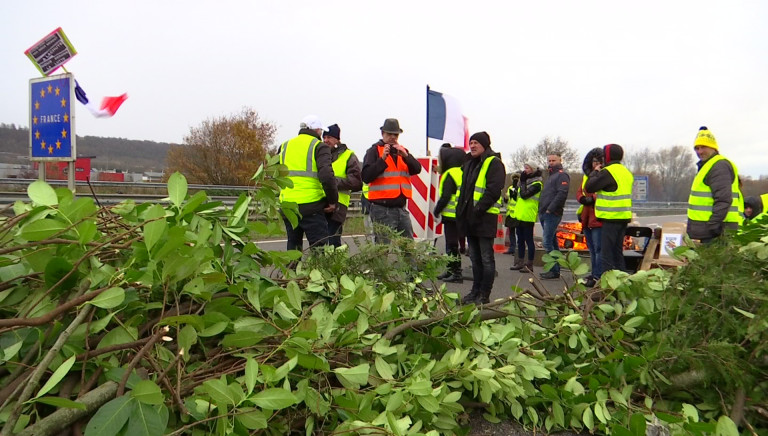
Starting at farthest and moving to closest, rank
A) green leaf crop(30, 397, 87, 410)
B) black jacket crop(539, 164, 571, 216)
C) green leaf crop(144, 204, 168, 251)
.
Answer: black jacket crop(539, 164, 571, 216) → green leaf crop(144, 204, 168, 251) → green leaf crop(30, 397, 87, 410)

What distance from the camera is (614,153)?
20.1 feet

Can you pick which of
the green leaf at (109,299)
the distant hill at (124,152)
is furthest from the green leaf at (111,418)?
the distant hill at (124,152)

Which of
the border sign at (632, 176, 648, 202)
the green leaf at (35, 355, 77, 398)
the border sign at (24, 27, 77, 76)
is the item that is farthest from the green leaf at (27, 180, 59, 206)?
the border sign at (632, 176, 648, 202)

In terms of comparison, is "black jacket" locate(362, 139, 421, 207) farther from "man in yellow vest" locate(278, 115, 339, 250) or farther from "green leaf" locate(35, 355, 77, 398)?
"green leaf" locate(35, 355, 77, 398)

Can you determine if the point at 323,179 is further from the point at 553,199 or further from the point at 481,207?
the point at 553,199

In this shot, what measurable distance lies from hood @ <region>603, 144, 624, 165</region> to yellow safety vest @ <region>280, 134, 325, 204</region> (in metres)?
3.69

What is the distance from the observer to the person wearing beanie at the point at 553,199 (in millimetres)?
7441

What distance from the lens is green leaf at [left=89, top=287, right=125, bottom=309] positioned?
106cm

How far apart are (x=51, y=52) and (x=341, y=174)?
Answer: 156 inches

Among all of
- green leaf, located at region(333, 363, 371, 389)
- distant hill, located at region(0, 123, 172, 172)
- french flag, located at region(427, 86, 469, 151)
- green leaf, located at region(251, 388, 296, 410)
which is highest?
distant hill, located at region(0, 123, 172, 172)

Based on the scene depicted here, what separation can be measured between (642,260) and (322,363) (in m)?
6.16

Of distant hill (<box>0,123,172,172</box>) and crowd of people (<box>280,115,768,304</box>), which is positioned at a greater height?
distant hill (<box>0,123,172,172</box>)

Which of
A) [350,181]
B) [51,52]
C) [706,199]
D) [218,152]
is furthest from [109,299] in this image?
[218,152]

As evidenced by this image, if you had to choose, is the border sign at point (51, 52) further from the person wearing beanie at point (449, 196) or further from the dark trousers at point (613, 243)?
the dark trousers at point (613, 243)
